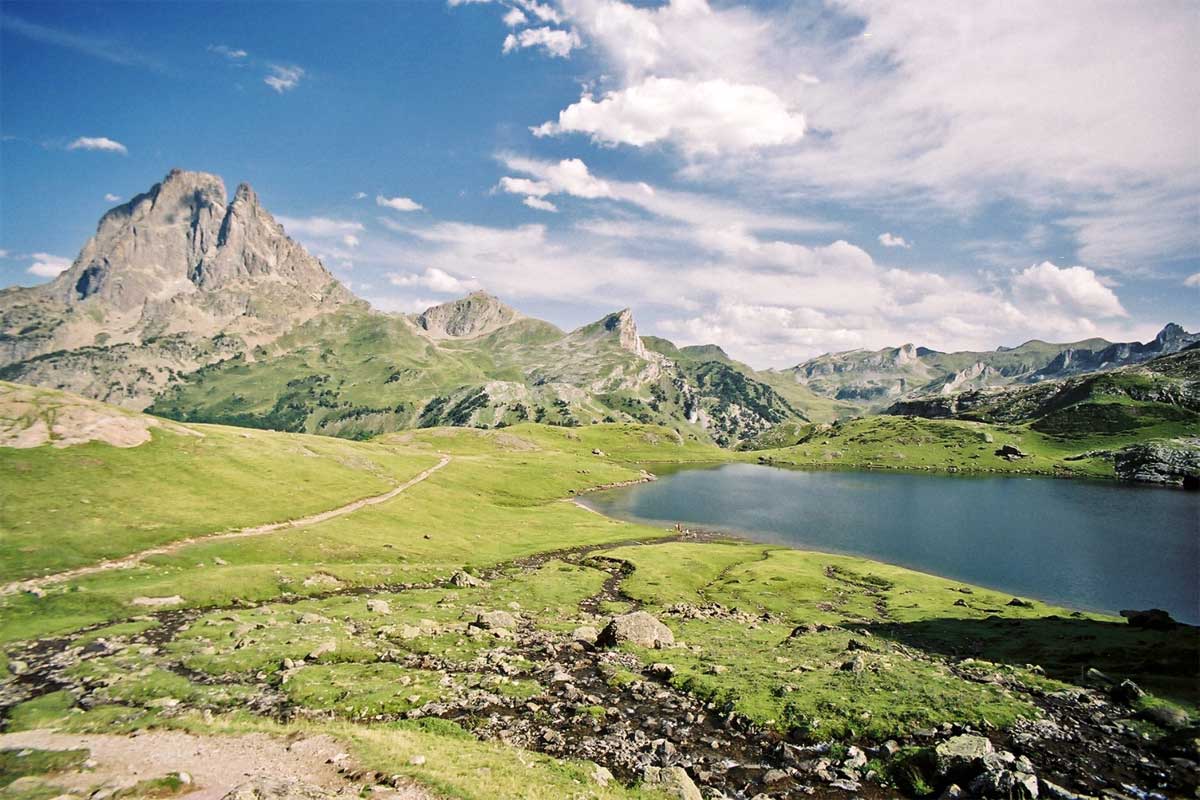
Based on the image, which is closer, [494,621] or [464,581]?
[494,621]

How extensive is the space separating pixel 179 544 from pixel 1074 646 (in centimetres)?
9308

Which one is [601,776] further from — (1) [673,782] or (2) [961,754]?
(2) [961,754]

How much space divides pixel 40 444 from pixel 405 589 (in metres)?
58.2

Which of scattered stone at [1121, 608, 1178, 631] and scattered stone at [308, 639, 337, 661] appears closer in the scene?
scattered stone at [308, 639, 337, 661]

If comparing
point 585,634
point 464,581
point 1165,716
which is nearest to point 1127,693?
point 1165,716

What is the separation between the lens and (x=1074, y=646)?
Answer: 1651 inches

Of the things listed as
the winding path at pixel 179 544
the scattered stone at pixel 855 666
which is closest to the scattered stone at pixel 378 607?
the winding path at pixel 179 544

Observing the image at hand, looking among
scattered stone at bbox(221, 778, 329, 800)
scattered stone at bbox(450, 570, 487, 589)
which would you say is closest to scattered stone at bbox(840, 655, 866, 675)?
scattered stone at bbox(221, 778, 329, 800)

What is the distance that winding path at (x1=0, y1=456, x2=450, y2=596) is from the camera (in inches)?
1889

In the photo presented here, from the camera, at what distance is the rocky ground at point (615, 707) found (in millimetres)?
22609

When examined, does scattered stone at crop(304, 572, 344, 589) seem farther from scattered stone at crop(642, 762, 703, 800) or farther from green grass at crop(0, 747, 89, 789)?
scattered stone at crop(642, 762, 703, 800)

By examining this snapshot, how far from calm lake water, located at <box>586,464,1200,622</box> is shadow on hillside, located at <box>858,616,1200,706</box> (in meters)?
50.7

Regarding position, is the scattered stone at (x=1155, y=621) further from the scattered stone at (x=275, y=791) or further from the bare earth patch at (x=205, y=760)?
the scattered stone at (x=275, y=791)

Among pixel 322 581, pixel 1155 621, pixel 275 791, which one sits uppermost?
pixel 275 791
